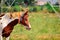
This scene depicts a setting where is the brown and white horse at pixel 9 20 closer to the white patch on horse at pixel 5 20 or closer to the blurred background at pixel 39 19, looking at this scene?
the white patch on horse at pixel 5 20

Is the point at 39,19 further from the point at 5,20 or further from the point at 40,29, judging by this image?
the point at 5,20

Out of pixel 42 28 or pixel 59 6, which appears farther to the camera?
pixel 59 6

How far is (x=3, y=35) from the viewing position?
1171mm

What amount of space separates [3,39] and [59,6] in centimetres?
101

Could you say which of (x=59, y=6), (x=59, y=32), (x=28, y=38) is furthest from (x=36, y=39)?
(x=59, y=6)

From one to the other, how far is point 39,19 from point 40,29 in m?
0.27

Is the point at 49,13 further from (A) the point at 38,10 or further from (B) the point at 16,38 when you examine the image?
(B) the point at 16,38

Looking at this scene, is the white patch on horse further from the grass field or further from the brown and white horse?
the grass field

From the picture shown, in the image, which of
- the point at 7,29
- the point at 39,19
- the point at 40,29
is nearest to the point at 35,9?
the point at 39,19

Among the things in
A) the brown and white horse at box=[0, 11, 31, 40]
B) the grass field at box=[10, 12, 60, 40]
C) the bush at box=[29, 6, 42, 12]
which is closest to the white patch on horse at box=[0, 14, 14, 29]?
the brown and white horse at box=[0, 11, 31, 40]

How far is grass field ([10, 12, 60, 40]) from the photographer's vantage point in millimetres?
1633

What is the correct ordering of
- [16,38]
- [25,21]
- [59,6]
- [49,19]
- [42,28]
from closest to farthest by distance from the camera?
[25,21]
[16,38]
[42,28]
[59,6]
[49,19]

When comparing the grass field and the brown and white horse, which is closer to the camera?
the brown and white horse

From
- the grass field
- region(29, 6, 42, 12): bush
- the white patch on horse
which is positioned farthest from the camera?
region(29, 6, 42, 12): bush
